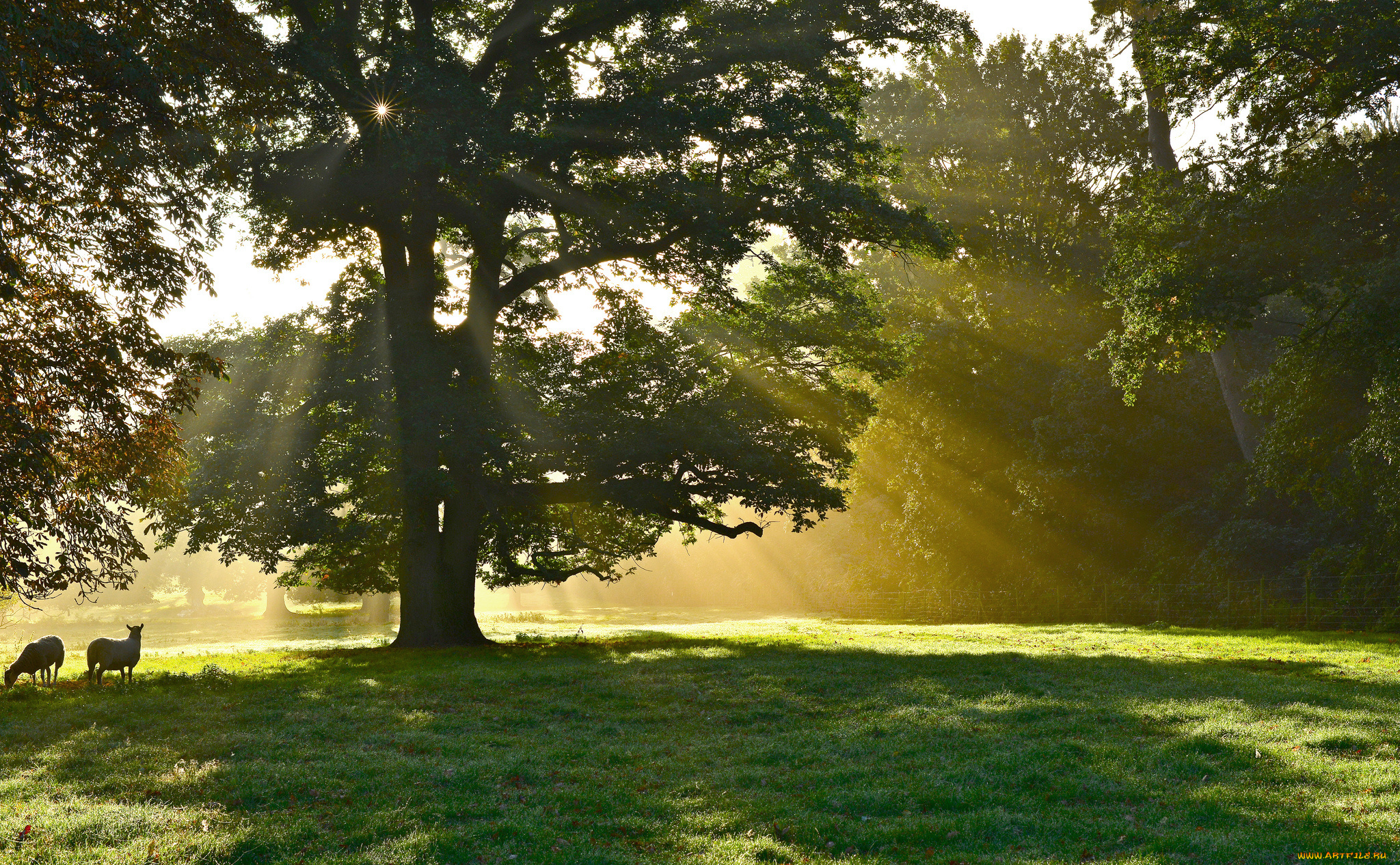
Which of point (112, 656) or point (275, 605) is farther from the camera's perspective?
point (275, 605)

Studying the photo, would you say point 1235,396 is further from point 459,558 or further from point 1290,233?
point 459,558

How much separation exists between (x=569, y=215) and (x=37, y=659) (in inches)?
524

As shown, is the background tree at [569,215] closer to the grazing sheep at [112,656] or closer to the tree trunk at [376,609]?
the grazing sheep at [112,656]

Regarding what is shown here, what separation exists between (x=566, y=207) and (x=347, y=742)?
43.5 ft

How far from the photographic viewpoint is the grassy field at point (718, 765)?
21.8 ft

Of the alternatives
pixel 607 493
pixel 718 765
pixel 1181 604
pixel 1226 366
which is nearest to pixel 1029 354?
pixel 1226 366

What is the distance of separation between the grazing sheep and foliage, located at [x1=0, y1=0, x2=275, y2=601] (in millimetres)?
4102

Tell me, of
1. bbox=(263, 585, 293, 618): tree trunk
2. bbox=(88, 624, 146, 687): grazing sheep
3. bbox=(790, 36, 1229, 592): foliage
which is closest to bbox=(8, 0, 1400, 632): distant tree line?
bbox=(88, 624, 146, 687): grazing sheep

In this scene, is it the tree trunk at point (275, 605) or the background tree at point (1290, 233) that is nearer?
the background tree at point (1290, 233)

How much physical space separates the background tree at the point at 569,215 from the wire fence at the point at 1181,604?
15668 millimetres

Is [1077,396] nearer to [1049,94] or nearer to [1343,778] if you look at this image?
[1049,94]

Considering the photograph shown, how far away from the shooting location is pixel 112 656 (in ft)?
52.1

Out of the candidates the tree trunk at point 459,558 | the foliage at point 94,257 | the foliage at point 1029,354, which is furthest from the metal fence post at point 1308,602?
the foliage at point 94,257

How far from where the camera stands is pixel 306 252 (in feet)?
76.6
